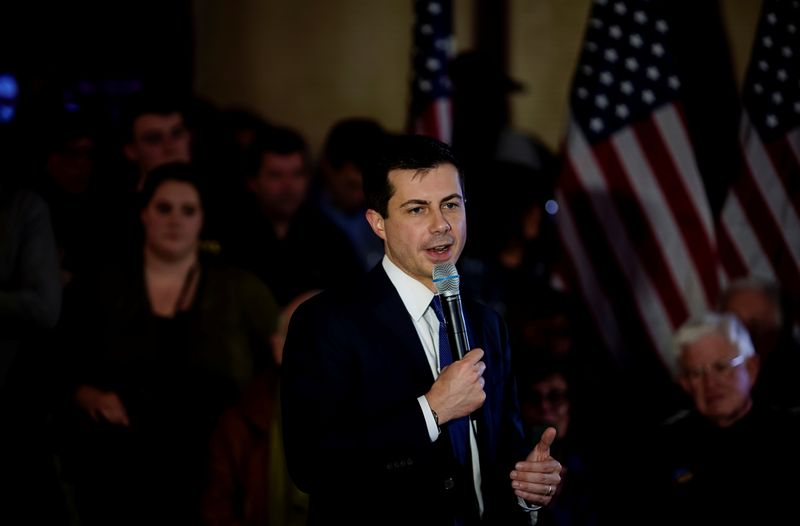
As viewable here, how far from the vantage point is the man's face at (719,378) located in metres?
3.62

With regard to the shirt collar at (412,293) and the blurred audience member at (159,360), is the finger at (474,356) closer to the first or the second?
the shirt collar at (412,293)

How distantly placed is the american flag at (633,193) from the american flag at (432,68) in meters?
0.66

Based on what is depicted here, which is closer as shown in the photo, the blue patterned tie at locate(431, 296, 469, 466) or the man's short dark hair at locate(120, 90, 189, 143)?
the blue patterned tie at locate(431, 296, 469, 466)

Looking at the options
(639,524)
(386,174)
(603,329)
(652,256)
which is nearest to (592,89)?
(652,256)

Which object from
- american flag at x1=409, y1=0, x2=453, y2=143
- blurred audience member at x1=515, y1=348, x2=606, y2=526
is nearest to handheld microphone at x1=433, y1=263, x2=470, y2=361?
blurred audience member at x1=515, y1=348, x2=606, y2=526

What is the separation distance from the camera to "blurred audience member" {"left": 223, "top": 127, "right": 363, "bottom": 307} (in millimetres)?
4371

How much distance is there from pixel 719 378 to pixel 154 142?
101 inches

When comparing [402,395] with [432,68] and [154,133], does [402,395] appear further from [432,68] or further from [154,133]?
[432,68]

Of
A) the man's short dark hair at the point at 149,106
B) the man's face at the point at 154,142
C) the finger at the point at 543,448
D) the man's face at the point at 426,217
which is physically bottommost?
the finger at the point at 543,448

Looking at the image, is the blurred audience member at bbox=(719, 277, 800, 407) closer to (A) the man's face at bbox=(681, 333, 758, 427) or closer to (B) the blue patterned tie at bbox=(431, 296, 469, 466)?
(A) the man's face at bbox=(681, 333, 758, 427)

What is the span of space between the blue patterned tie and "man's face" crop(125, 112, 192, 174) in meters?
2.44

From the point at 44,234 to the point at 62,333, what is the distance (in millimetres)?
395

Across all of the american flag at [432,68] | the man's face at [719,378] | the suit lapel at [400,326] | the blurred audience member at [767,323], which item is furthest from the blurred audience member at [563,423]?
the american flag at [432,68]

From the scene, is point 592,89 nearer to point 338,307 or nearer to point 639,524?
point 639,524
